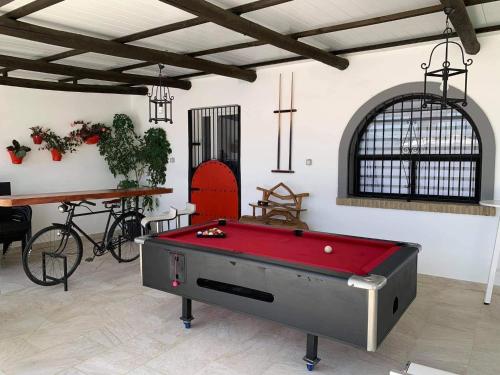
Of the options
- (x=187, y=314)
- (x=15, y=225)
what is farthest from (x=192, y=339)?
(x=15, y=225)

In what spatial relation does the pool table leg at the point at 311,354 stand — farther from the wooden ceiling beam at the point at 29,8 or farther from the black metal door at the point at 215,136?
the black metal door at the point at 215,136

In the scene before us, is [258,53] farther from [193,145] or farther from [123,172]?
[123,172]

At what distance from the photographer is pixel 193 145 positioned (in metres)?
7.03

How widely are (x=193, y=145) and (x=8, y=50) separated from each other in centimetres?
302

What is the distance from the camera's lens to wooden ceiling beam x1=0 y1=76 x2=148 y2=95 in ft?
19.3

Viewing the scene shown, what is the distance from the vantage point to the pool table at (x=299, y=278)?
2.35 metres

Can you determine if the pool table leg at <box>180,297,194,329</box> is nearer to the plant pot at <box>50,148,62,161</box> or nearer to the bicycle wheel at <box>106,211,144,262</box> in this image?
the bicycle wheel at <box>106,211,144,262</box>

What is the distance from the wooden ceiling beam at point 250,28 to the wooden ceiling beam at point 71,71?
261 cm

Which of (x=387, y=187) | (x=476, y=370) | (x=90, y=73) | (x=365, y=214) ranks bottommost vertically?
(x=476, y=370)

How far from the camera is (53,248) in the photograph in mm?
4680

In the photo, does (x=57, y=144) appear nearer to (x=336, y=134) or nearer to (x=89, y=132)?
(x=89, y=132)

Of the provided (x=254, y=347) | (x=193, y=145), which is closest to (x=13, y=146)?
(x=193, y=145)

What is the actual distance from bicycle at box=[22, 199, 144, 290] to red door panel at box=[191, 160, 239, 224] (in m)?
1.38

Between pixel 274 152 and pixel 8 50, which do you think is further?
pixel 274 152
